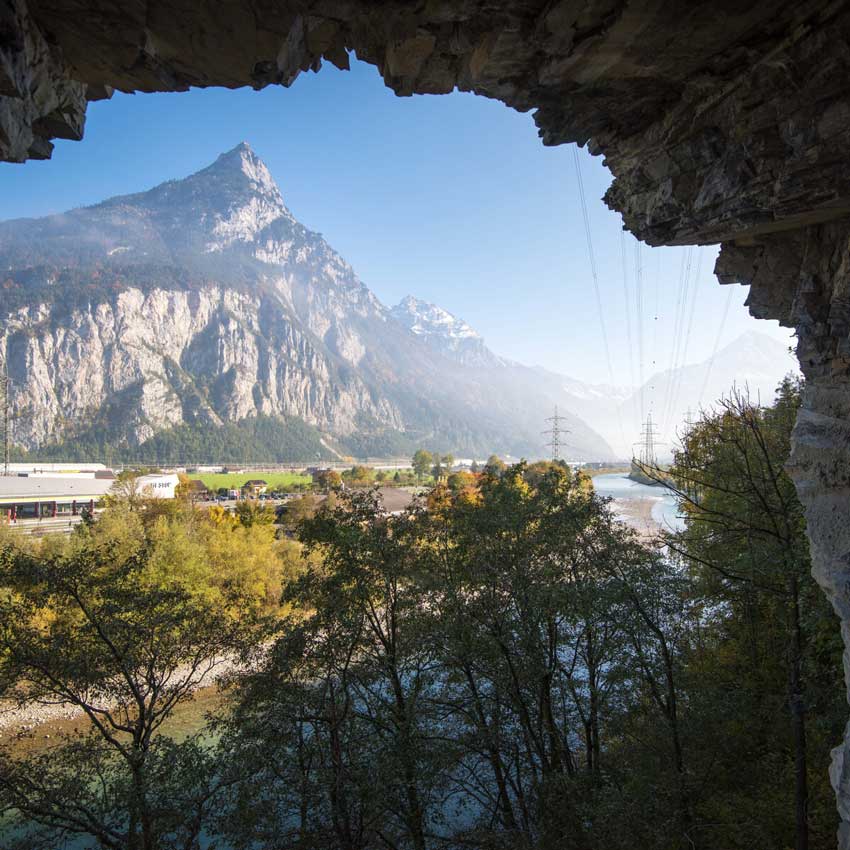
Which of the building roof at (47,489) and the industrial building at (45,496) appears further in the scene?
the building roof at (47,489)

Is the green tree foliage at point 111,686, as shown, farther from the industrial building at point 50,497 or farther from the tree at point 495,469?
the industrial building at point 50,497

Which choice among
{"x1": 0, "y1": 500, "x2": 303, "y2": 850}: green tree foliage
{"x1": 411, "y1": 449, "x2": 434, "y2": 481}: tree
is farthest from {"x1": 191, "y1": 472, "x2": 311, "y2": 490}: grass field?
{"x1": 0, "y1": 500, "x2": 303, "y2": 850}: green tree foliage

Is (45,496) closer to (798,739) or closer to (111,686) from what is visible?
(111,686)

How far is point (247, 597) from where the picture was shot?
1430 centimetres

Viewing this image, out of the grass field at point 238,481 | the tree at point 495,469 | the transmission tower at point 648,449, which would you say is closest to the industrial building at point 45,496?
the tree at point 495,469

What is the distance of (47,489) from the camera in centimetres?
5222

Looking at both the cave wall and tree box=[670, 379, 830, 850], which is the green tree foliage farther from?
tree box=[670, 379, 830, 850]

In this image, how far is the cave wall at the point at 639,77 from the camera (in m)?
6.30

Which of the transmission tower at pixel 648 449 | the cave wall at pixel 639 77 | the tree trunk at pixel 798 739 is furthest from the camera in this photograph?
the transmission tower at pixel 648 449

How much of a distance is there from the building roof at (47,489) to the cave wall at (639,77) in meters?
50.2

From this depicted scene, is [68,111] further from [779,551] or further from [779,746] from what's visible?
[779,746]

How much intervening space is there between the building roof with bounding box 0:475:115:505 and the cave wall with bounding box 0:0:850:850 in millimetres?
50231

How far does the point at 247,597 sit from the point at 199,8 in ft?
42.6

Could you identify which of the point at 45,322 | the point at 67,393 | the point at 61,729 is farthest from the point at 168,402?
the point at 61,729
